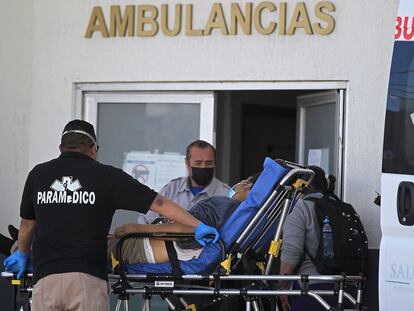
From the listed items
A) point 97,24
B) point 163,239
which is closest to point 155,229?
point 163,239

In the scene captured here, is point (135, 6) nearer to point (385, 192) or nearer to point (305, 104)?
point (305, 104)

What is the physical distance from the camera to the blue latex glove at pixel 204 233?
225 inches

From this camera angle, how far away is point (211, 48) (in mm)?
8078

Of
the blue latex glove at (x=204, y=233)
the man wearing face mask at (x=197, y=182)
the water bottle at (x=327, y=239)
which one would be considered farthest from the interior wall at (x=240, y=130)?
the blue latex glove at (x=204, y=233)

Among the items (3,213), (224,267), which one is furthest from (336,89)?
(3,213)

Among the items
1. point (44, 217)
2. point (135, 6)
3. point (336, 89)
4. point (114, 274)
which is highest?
point (135, 6)

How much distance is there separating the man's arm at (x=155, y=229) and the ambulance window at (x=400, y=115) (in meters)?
1.30

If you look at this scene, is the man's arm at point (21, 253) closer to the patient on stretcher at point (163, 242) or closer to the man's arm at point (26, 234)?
the man's arm at point (26, 234)

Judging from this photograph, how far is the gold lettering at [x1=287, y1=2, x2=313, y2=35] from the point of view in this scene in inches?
307

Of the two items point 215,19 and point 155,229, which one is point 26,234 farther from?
point 215,19

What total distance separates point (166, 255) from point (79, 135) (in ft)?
3.04

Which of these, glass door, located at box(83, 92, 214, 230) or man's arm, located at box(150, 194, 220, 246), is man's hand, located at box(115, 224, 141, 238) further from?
glass door, located at box(83, 92, 214, 230)

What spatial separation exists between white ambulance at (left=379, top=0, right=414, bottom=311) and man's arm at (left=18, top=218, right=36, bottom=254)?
7.01 feet

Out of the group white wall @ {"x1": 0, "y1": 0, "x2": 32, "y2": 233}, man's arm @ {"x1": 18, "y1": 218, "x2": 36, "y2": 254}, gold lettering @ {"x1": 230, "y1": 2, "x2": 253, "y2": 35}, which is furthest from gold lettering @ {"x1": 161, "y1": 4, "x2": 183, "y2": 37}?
man's arm @ {"x1": 18, "y1": 218, "x2": 36, "y2": 254}
